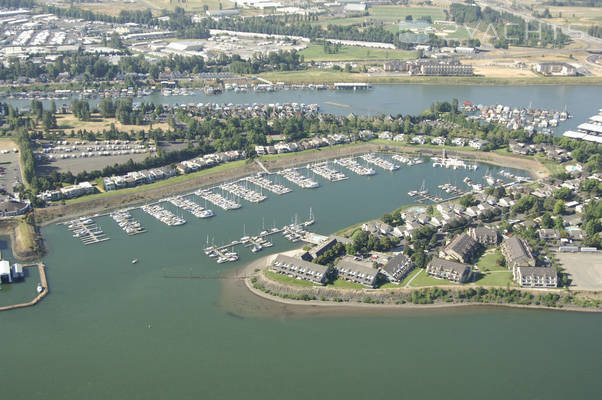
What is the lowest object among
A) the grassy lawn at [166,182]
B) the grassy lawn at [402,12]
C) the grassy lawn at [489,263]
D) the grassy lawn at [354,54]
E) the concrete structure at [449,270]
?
the grassy lawn at [489,263]

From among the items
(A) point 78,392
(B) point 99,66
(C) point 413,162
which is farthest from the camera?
(B) point 99,66

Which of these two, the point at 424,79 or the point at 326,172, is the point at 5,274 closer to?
the point at 326,172

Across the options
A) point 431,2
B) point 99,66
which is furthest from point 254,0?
point 99,66

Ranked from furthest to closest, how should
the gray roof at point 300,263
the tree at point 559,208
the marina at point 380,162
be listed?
the marina at point 380,162 < the tree at point 559,208 < the gray roof at point 300,263

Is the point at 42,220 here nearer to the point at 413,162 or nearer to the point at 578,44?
the point at 413,162

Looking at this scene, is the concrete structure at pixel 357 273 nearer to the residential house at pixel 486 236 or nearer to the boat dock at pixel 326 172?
the residential house at pixel 486 236

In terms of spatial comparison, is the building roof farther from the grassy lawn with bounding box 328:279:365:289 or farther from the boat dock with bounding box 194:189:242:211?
the boat dock with bounding box 194:189:242:211

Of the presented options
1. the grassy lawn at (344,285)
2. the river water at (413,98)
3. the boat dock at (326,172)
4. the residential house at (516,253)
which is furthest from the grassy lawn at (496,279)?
the river water at (413,98)
